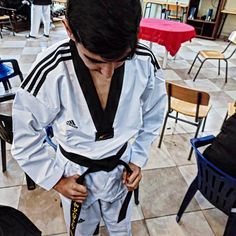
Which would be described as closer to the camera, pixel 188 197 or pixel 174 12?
pixel 188 197

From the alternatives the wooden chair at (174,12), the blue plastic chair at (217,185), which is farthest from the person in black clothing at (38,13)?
the blue plastic chair at (217,185)

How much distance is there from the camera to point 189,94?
1941mm

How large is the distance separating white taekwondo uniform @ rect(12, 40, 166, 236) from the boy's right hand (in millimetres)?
23

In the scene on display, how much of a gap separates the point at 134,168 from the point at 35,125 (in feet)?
1.39

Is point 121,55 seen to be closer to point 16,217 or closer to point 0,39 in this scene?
point 16,217

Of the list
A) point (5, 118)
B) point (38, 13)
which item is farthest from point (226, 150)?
point (38, 13)

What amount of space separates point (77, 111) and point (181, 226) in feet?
4.27

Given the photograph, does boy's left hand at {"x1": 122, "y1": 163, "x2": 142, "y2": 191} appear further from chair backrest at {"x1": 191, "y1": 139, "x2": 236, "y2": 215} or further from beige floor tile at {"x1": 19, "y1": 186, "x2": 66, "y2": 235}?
beige floor tile at {"x1": 19, "y1": 186, "x2": 66, "y2": 235}

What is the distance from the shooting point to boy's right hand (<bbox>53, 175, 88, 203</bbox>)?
0.83m

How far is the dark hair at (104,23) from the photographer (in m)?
0.50

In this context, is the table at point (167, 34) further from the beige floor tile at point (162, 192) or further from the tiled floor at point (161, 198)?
the beige floor tile at point (162, 192)

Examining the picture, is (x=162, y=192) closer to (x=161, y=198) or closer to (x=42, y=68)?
(x=161, y=198)

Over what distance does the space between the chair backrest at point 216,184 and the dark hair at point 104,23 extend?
940mm

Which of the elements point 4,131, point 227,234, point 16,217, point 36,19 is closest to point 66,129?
point 16,217
